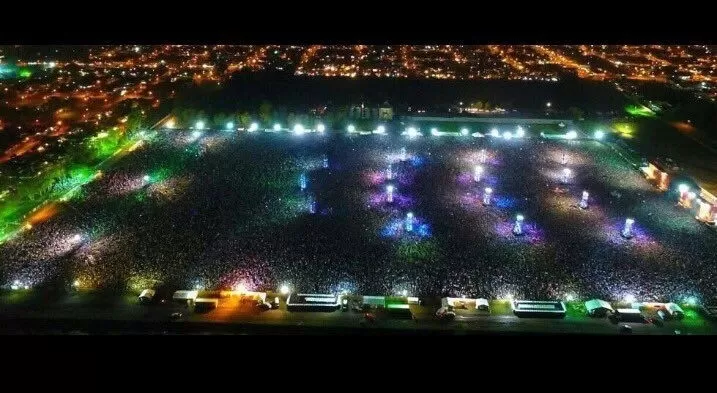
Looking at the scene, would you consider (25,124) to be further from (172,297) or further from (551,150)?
(551,150)

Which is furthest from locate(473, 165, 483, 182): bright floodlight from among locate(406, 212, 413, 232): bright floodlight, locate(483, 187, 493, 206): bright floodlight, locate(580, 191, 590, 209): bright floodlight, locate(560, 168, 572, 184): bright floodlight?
locate(406, 212, 413, 232): bright floodlight

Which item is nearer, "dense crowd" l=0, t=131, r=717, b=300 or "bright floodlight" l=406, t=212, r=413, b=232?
"dense crowd" l=0, t=131, r=717, b=300

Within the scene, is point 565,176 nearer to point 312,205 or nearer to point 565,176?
point 565,176

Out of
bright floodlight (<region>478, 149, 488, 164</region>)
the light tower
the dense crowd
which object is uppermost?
bright floodlight (<region>478, 149, 488, 164</region>)

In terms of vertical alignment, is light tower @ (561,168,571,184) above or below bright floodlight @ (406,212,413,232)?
above

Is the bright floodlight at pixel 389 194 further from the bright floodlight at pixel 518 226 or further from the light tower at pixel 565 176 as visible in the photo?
the light tower at pixel 565 176

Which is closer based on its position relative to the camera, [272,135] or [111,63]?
[272,135]

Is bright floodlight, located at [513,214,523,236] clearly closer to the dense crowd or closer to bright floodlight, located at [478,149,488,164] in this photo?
the dense crowd

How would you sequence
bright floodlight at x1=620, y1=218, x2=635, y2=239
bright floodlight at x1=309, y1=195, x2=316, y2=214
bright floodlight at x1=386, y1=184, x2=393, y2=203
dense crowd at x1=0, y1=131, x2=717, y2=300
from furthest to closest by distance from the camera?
1. bright floodlight at x1=386, y1=184, x2=393, y2=203
2. bright floodlight at x1=309, y1=195, x2=316, y2=214
3. bright floodlight at x1=620, y1=218, x2=635, y2=239
4. dense crowd at x1=0, y1=131, x2=717, y2=300

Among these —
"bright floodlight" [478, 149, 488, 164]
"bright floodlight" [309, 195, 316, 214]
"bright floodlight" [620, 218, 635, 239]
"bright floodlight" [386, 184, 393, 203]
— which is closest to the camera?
"bright floodlight" [620, 218, 635, 239]

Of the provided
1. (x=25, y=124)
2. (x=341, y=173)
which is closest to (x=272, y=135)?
(x=341, y=173)
